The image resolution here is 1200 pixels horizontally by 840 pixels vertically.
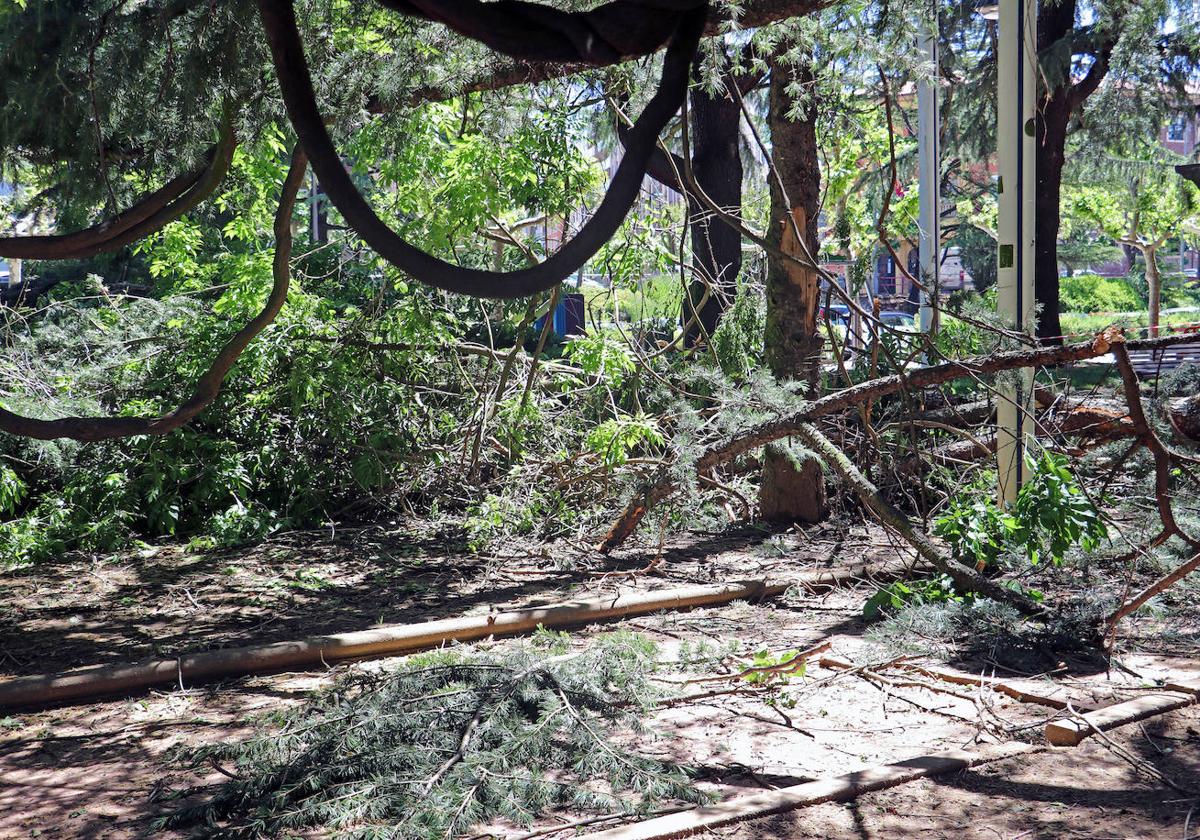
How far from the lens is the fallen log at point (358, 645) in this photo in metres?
5.06

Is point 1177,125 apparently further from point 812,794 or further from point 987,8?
point 812,794

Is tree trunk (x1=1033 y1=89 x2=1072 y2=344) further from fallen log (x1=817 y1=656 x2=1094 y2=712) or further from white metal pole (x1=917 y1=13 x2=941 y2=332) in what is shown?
fallen log (x1=817 y1=656 x2=1094 y2=712)

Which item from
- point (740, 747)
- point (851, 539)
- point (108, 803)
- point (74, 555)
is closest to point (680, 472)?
point (851, 539)

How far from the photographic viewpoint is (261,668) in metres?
5.44

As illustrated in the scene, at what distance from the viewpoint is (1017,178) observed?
6445 mm

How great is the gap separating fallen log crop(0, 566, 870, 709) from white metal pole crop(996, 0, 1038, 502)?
1408mm

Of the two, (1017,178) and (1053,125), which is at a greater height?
(1053,125)

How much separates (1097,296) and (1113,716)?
4407 cm

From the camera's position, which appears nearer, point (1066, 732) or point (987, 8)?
point (1066, 732)

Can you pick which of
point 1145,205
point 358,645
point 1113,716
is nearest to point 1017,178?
point 1113,716

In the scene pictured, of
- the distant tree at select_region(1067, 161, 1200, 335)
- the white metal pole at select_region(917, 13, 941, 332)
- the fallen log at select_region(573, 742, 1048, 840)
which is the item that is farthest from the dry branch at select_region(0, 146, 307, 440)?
the distant tree at select_region(1067, 161, 1200, 335)

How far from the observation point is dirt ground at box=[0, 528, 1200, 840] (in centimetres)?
360

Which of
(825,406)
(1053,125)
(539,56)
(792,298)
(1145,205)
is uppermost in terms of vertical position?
(1053,125)

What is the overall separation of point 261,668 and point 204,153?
2.64 meters
